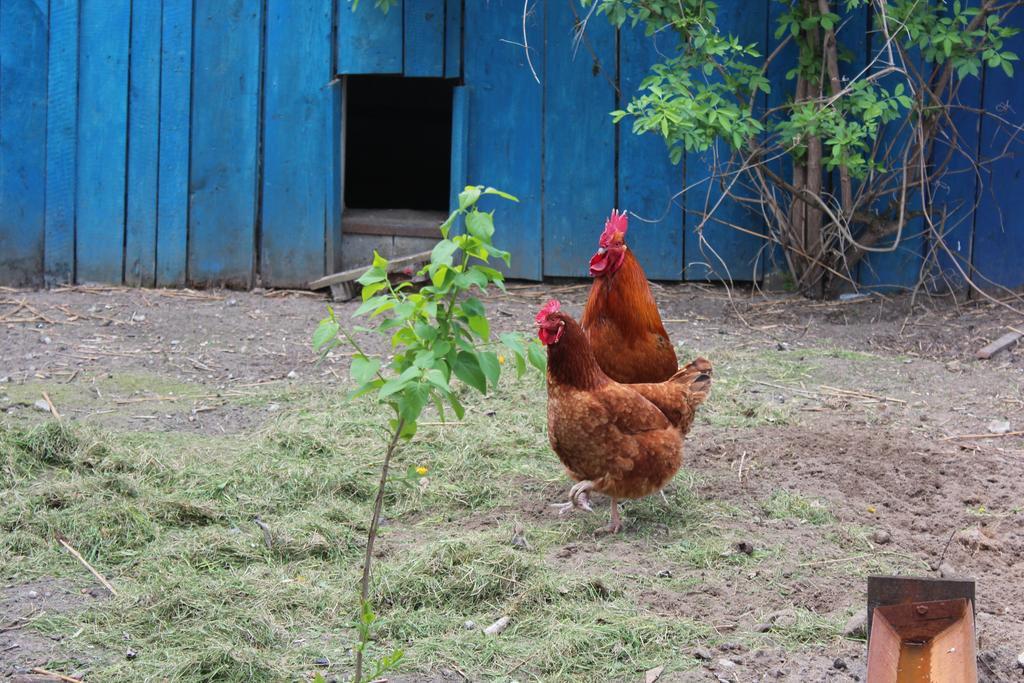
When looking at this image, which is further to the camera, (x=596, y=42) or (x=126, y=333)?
(x=596, y=42)

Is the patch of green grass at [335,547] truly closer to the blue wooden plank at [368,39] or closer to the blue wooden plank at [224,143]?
the blue wooden plank at [224,143]

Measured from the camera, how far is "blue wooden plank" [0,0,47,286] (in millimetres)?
7770

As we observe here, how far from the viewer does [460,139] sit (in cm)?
800

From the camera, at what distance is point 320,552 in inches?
161

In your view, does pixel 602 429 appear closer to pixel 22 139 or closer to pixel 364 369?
pixel 364 369

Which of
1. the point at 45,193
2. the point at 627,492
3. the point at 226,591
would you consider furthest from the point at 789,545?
the point at 45,193

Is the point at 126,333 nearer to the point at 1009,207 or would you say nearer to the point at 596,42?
the point at 596,42

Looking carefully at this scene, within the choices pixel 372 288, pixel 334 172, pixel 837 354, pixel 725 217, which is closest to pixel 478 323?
pixel 372 288

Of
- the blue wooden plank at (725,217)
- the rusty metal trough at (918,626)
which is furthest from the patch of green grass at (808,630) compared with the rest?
the blue wooden plank at (725,217)

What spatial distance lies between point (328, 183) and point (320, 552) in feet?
14.3

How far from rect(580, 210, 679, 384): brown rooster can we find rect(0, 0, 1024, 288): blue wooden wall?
2.94m

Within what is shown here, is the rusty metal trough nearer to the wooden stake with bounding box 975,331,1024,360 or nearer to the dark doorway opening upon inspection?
the wooden stake with bounding box 975,331,1024,360

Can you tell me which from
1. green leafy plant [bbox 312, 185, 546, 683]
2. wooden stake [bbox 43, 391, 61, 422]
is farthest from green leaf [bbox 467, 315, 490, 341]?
wooden stake [bbox 43, 391, 61, 422]

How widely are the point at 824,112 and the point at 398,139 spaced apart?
6.08m
